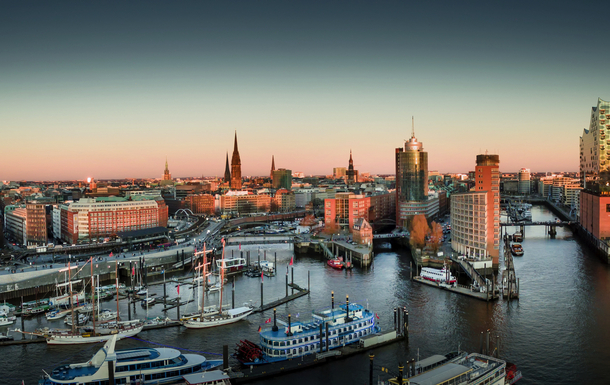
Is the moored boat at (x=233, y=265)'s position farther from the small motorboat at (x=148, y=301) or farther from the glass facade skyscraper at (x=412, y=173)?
the glass facade skyscraper at (x=412, y=173)

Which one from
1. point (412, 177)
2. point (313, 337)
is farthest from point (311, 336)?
point (412, 177)

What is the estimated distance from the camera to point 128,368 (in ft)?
65.9

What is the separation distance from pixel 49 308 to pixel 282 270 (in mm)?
19073

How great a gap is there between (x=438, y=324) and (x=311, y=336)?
8062 mm

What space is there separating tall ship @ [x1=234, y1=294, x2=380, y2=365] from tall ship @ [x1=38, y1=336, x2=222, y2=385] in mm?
2060

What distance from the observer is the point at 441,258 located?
144 ft

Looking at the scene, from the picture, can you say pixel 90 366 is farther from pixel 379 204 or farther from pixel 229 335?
pixel 379 204

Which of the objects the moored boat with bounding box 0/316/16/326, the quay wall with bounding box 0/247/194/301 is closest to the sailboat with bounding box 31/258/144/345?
the moored boat with bounding box 0/316/16/326

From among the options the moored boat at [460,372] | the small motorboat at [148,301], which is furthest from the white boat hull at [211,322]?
the moored boat at [460,372]

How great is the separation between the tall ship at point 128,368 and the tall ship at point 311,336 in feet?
6.76

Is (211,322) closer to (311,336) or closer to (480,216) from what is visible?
(311,336)

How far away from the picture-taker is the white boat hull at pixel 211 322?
2731 centimetres

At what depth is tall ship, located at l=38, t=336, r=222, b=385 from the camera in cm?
1910

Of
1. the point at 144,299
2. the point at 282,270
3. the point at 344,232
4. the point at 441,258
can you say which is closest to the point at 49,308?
the point at 144,299
